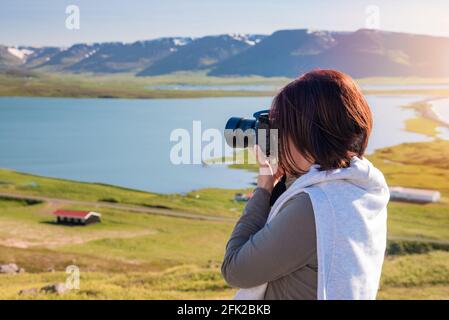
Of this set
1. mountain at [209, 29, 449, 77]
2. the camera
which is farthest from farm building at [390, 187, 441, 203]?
the camera

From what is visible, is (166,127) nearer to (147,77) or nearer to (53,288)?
(53,288)

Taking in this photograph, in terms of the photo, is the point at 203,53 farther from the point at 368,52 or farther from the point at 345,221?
the point at 345,221

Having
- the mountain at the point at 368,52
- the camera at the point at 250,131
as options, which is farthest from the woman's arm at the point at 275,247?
the mountain at the point at 368,52

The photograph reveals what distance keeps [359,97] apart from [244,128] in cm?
26

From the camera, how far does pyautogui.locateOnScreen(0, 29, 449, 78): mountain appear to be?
15297 millimetres

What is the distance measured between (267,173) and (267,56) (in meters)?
29.2

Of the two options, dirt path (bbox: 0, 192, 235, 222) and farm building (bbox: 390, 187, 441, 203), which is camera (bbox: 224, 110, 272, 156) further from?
dirt path (bbox: 0, 192, 235, 222)

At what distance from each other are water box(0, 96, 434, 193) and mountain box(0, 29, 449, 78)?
2333mm

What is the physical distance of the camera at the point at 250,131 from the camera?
0.95 m

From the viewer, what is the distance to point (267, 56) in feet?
96.6

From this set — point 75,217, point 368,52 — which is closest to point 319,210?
point 75,217

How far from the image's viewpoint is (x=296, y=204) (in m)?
0.82

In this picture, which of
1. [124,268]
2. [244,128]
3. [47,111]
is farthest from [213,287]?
[47,111]

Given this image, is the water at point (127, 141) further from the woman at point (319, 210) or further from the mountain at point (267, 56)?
the woman at point (319, 210)
